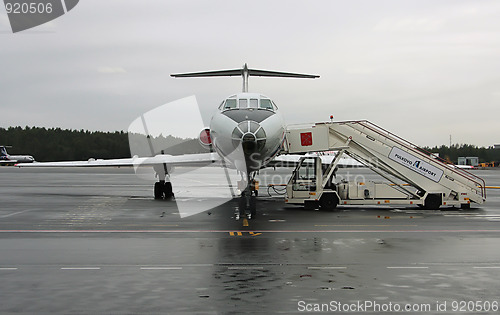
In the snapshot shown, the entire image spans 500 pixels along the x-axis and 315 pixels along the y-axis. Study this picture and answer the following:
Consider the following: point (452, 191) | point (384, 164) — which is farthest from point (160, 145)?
point (452, 191)

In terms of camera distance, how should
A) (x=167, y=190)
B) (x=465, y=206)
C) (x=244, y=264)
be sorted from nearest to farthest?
Result: (x=244, y=264), (x=465, y=206), (x=167, y=190)

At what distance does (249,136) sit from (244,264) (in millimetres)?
6325

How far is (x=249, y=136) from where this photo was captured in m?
16.2

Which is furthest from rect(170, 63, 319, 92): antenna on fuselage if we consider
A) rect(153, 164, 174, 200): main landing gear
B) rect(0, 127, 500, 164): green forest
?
rect(0, 127, 500, 164): green forest

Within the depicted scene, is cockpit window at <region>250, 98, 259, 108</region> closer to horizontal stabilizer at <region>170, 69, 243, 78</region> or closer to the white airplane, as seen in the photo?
the white airplane

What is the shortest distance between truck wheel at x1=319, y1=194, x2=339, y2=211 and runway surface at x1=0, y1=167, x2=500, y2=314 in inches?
111

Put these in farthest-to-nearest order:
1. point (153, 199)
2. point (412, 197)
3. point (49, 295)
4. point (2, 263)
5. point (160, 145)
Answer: point (160, 145)
point (153, 199)
point (412, 197)
point (2, 263)
point (49, 295)

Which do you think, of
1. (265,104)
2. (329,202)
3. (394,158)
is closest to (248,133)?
(265,104)

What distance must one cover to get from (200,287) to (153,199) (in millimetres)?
19768

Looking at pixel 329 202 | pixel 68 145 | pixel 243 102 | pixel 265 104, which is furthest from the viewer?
pixel 68 145

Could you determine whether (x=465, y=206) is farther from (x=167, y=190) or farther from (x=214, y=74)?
(x=167, y=190)

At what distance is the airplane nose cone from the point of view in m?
16.3

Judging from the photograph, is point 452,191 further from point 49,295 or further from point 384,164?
point 49,295

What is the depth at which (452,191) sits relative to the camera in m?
22.9
